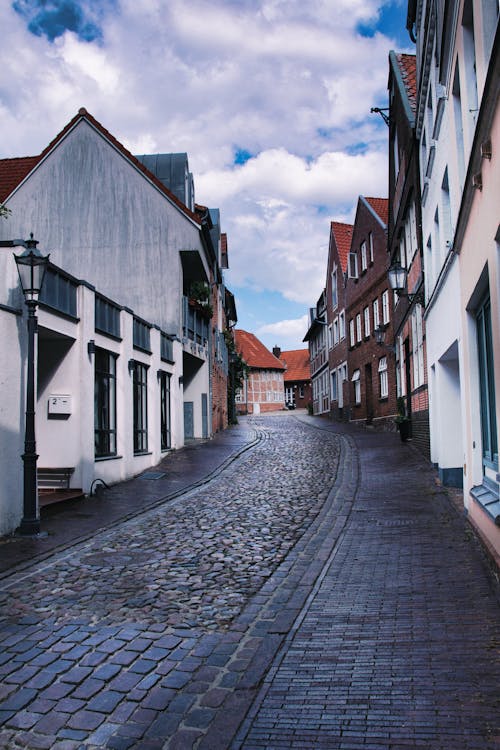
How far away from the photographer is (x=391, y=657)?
4.22m

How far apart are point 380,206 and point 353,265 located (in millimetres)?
3406

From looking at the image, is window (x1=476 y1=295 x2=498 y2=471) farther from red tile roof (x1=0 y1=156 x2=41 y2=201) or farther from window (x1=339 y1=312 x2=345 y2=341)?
window (x1=339 y1=312 x2=345 y2=341)

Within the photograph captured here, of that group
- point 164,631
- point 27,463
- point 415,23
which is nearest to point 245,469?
point 27,463

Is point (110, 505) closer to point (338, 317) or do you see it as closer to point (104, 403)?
point (104, 403)

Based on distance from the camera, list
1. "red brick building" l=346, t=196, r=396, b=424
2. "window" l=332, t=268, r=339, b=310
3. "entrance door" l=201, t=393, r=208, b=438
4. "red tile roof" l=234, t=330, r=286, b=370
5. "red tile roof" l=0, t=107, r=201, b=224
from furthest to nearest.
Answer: "red tile roof" l=234, t=330, r=286, b=370 → "window" l=332, t=268, r=339, b=310 → "red brick building" l=346, t=196, r=396, b=424 → "entrance door" l=201, t=393, r=208, b=438 → "red tile roof" l=0, t=107, r=201, b=224

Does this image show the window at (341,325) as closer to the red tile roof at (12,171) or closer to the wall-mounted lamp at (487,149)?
the red tile roof at (12,171)

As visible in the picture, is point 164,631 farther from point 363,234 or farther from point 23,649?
point 363,234

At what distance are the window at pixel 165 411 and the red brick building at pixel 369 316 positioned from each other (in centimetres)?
845

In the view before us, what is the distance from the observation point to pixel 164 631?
488cm

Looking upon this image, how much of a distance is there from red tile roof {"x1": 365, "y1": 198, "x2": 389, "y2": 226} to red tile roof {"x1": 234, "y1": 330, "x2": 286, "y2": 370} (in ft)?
149

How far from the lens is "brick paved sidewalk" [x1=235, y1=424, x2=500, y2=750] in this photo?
329cm

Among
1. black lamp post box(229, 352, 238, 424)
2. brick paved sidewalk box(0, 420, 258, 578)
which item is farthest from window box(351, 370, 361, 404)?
brick paved sidewalk box(0, 420, 258, 578)

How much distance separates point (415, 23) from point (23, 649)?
16664 mm

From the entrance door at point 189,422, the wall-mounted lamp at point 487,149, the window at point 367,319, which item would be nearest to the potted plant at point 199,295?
the entrance door at point 189,422
